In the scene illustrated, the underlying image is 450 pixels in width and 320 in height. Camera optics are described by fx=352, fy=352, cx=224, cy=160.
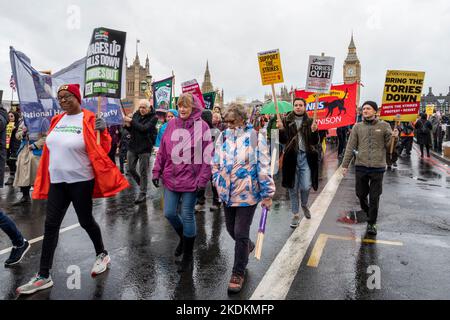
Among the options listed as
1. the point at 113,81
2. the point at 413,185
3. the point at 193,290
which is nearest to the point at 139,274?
the point at 193,290

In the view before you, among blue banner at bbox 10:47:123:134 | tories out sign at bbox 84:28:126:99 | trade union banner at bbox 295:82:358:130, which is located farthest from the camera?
trade union banner at bbox 295:82:358:130

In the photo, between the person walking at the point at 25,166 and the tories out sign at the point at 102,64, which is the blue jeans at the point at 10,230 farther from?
the person walking at the point at 25,166

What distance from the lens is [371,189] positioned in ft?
17.3

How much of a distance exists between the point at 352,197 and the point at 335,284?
14.4ft

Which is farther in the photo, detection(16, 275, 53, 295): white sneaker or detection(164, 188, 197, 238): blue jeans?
detection(164, 188, 197, 238): blue jeans

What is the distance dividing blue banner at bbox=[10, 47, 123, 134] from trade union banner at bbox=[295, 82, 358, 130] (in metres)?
4.66

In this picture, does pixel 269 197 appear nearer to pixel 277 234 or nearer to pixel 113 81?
pixel 277 234

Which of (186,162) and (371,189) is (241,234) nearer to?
(186,162)

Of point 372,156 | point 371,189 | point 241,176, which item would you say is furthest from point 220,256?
point 372,156

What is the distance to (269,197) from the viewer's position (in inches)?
137

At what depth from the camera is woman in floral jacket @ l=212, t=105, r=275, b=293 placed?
3445 mm

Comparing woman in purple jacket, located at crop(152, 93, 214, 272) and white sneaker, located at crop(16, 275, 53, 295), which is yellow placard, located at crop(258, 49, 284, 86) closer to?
woman in purple jacket, located at crop(152, 93, 214, 272)

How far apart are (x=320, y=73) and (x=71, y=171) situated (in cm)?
448

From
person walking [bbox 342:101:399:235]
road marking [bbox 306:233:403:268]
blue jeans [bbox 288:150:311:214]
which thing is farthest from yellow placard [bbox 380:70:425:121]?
road marking [bbox 306:233:403:268]
